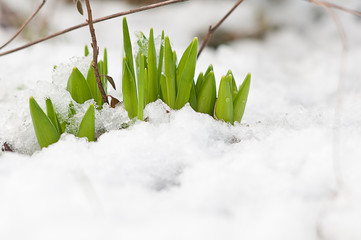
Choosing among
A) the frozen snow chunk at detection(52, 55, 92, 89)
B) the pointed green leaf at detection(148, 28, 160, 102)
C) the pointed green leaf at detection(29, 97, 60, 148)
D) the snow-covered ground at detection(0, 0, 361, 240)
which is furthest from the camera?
the frozen snow chunk at detection(52, 55, 92, 89)

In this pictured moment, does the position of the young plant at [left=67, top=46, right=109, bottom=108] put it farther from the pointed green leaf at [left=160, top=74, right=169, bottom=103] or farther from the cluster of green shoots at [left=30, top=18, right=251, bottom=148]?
the pointed green leaf at [left=160, top=74, right=169, bottom=103]

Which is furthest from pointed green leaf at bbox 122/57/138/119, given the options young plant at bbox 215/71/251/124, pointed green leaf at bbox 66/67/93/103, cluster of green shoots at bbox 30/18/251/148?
young plant at bbox 215/71/251/124

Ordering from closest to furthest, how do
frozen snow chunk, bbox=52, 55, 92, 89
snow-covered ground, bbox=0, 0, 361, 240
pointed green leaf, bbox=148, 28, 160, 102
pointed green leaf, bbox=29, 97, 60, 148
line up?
snow-covered ground, bbox=0, 0, 361, 240
pointed green leaf, bbox=29, 97, 60, 148
pointed green leaf, bbox=148, 28, 160, 102
frozen snow chunk, bbox=52, 55, 92, 89

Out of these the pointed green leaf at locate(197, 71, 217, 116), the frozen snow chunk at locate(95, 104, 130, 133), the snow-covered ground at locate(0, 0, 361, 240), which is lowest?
the snow-covered ground at locate(0, 0, 361, 240)

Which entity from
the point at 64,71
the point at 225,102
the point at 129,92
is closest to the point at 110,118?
the point at 129,92

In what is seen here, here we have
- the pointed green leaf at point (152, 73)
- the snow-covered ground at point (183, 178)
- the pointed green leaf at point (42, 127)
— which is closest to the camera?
the snow-covered ground at point (183, 178)

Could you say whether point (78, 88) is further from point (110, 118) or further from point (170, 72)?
point (170, 72)

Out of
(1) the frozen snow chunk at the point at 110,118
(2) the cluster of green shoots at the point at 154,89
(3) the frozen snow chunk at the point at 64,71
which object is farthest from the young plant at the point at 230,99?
(3) the frozen snow chunk at the point at 64,71

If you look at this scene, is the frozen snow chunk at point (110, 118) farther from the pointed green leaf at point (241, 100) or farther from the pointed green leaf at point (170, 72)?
the pointed green leaf at point (241, 100)
